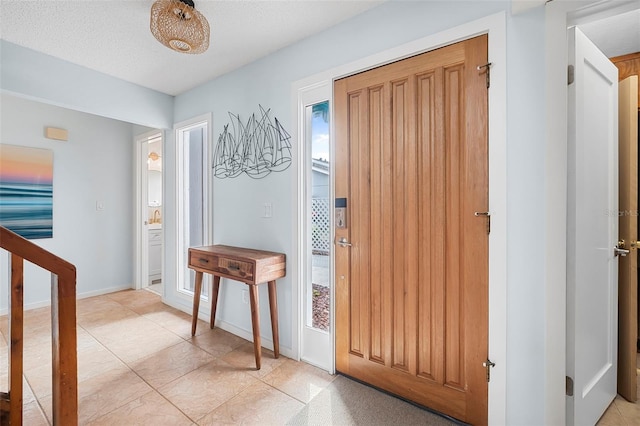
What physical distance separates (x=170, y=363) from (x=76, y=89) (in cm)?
247

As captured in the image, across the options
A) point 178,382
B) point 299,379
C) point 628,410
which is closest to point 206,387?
point 178,382

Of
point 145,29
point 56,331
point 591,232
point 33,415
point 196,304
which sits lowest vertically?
point 33,415

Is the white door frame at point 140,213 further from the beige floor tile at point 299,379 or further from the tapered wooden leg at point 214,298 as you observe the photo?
the beige floor tile at point 299,379

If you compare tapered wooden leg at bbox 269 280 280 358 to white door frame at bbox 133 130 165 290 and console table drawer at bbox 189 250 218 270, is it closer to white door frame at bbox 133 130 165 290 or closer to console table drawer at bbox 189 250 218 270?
console table drawer at bbox 189 250 218 270

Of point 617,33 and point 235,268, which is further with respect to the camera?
point 235,268

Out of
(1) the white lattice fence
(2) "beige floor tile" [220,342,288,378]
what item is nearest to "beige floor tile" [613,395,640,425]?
(1) the white lattice fence

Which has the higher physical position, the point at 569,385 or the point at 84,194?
the point at 84,194

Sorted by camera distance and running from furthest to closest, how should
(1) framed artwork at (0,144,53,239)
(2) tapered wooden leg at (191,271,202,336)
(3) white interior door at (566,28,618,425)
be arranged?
(1) framed artwork at (0,144,53,239) → (2) tapered wooden leg at (191,271,202,336) → (3) white interior door at (566,28,618,425)

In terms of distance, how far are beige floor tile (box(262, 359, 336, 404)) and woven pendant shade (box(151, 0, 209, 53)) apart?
2.22m

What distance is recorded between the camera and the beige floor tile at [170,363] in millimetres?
2041

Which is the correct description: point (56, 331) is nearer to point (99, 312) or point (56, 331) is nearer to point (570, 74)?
point (570, 74)

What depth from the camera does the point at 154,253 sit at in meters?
→ 4.61

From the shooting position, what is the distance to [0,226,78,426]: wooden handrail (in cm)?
110

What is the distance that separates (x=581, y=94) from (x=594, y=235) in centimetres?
69
